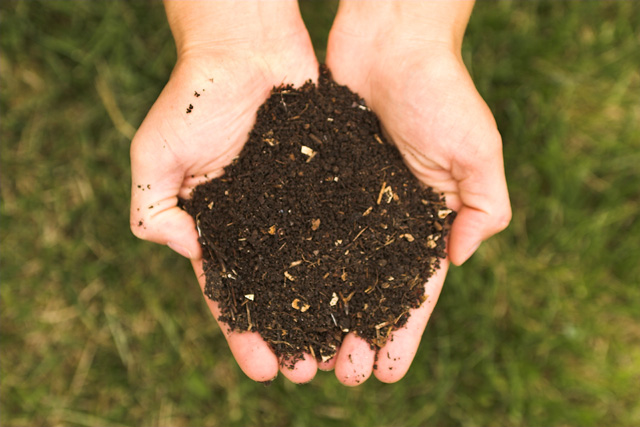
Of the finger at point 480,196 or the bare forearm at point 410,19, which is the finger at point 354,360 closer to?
the finger at point 480,196

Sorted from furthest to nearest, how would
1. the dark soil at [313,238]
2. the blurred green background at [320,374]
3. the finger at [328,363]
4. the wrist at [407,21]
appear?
the blurred green background at [320,374] < the wrist at [407,21] < the finger at [328,363] < the dark soil at [313,238]

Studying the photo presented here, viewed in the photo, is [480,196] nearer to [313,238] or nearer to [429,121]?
[429,121]

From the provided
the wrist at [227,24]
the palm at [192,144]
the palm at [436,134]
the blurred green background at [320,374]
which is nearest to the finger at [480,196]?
the palm at [436,134]

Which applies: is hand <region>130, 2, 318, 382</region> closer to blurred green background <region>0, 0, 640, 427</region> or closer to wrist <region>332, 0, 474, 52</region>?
wrist <region>332, 0, 474, 52</region>

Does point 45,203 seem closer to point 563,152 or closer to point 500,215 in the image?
point 500,215

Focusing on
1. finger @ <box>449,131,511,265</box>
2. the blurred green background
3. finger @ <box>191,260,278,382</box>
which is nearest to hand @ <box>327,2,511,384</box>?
finger @ <box>449,131,511,265</box>

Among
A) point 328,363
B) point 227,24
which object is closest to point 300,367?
point 328,363
